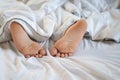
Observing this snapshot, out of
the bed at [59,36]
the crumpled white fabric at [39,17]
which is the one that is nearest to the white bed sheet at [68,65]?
the bed at [59,36]

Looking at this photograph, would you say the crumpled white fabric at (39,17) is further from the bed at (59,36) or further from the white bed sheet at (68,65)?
the white bed sheet at (68,65)

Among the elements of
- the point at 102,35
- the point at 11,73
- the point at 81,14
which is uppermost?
the point at 81,14

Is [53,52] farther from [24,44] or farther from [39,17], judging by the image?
[39,17]

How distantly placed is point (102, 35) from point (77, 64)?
0.21 metres

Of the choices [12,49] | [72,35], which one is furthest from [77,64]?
[12,49]

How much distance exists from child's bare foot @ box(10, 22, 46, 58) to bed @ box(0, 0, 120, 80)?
2 cm

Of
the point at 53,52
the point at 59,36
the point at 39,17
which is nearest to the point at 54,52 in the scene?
the point at 53,52

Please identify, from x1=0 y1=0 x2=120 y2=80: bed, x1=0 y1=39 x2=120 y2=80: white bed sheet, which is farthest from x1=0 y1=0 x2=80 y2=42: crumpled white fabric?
x1=0 y1=39 x2=120 y2=80: white bed sheet

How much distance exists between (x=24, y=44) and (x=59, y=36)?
0.16 m

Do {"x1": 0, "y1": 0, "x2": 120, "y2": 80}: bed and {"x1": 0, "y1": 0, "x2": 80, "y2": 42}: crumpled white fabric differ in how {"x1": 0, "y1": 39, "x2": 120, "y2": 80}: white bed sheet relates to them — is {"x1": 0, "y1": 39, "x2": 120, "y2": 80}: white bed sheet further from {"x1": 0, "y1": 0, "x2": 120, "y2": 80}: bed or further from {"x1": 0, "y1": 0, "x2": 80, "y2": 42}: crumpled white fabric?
{"x1": 0, "y1": 0, "x2": 80, "y2": 42}: crumpled white fabric

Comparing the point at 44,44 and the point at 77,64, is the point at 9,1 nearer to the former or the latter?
the point at 44,44

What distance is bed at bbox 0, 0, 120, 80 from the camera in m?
0.62

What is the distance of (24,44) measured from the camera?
0.74m

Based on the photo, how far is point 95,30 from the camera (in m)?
0.84
